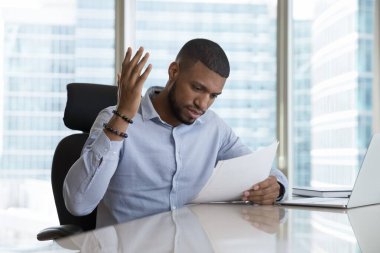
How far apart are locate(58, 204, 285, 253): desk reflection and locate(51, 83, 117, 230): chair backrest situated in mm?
739

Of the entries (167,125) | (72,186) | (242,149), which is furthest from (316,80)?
(72,186)

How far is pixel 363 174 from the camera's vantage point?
4.64ft

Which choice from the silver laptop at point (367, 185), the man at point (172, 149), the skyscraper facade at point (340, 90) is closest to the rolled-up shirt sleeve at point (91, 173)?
the man at point (172, 149)

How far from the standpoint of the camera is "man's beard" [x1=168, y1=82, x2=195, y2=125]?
178 centimetres

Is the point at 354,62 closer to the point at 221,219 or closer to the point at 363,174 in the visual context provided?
the point at 363,174

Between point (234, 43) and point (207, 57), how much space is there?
6.76 ft

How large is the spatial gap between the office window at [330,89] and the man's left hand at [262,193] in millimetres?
2058

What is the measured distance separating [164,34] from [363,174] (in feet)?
8.20

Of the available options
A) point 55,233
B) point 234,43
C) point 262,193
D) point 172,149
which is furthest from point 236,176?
point 234,43

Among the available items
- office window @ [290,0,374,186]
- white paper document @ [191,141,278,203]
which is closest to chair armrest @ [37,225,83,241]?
white paper document @ [191,141,278,203]

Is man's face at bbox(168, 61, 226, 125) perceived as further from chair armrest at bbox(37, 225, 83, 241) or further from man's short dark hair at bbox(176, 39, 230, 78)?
chair armrest at bbox(37, 225, 83, 241)

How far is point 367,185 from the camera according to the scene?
151cm

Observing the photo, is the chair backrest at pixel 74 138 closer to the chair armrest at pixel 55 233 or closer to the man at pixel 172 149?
the man at pixel 172 149

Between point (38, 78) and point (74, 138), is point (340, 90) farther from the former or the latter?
point (74, 138)
